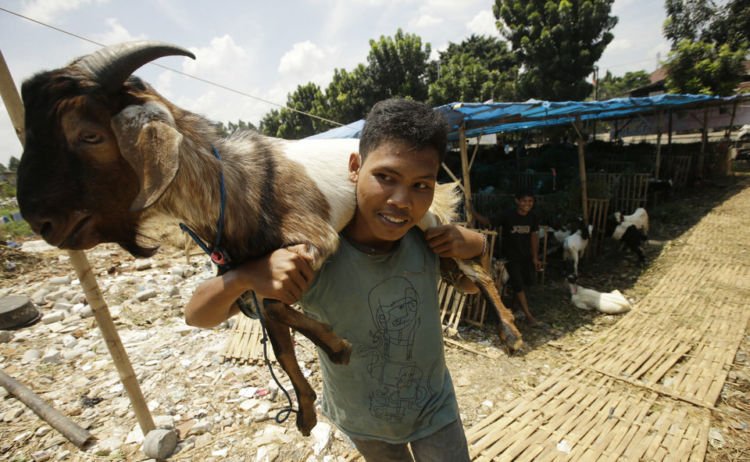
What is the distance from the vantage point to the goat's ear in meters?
0.97

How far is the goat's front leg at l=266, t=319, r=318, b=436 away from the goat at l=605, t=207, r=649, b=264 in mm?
8004

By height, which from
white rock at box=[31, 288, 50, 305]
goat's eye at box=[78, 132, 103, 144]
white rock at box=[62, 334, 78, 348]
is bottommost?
white rock at box=[62, 334, 78, 348]

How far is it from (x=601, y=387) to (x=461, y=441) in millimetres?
3317

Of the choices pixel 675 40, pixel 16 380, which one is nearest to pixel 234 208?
→ pixel 16 380

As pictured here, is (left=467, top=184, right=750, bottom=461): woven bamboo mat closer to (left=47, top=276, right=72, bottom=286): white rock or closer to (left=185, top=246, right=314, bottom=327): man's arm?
(left=185, top=246, right=314, bottom=327): man's arm


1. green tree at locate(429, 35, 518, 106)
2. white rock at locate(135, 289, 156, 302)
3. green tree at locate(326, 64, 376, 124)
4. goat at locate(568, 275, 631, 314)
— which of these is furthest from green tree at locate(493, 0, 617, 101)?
white rock at locate(135, 289, 156, 302)

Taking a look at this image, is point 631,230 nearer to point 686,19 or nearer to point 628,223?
point 628,223

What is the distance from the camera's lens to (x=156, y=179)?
967 millimetres

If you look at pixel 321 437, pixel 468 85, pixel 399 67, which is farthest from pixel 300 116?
pixel 321 437

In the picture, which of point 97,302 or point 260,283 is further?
point 97,302

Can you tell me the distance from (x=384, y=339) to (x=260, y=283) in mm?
545

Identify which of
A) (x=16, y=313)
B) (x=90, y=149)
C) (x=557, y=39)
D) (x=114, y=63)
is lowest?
(x=16, y=313)

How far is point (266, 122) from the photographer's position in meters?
32.7

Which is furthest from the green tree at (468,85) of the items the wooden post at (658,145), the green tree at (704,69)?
the wooden post at (658,145)
